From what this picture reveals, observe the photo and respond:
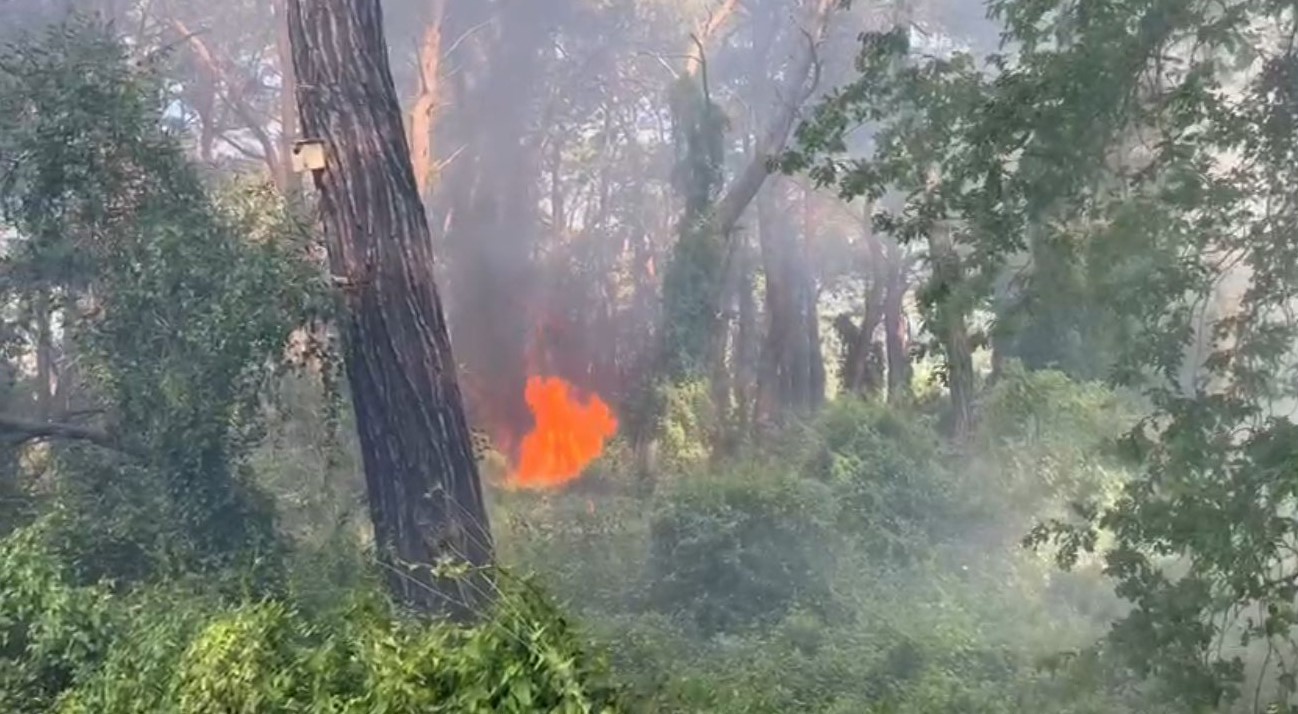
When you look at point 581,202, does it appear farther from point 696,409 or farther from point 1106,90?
point 1106,90

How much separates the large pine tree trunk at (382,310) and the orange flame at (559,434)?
748cm

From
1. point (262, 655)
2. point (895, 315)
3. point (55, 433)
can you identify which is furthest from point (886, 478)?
point (262, 655)

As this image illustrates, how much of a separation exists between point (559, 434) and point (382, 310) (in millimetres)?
9824

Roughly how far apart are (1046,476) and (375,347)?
760 centimetres

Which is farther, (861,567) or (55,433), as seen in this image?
(861,567)

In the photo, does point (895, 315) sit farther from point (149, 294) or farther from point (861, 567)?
point (149, 294)

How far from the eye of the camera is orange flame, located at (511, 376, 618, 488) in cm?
1608

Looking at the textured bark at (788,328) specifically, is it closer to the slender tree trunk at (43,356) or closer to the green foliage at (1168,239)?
the slender tree trunk at (43,356)

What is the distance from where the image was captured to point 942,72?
691 cm

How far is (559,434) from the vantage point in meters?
17.2

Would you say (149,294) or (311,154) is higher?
(311,154)

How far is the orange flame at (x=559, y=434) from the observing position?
16078 mm

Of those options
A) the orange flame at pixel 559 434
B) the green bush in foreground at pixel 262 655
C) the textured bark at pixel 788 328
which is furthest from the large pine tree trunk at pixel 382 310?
the textured bark at pixel 788 328

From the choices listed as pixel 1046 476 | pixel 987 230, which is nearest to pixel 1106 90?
pixel 987 230
